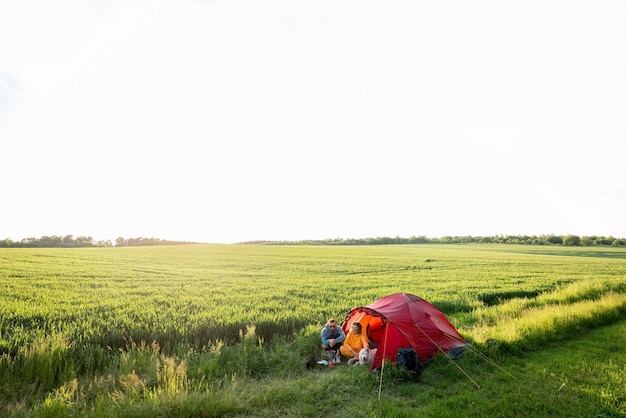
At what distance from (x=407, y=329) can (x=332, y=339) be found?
229cm

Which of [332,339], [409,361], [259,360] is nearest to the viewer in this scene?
[409,361]

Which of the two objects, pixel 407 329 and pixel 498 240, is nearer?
pixel 407 329

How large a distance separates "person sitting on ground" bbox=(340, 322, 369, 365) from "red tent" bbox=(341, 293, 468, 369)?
0.54 metres

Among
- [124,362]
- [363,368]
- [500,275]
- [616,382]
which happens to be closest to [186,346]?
[124,362]

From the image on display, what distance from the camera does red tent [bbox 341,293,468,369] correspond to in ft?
34.1

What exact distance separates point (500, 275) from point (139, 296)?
2673 centimetres

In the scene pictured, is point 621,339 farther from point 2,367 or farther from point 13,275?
point 13,275

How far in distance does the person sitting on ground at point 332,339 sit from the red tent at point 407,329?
77cm

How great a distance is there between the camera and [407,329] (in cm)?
1068

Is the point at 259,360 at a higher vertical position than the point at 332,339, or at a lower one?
lower

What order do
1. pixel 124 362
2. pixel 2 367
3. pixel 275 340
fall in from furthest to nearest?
1. pixel 275 340
2. pixel 124 362
3. pixel 2 367

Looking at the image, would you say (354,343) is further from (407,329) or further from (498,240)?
(498,240)

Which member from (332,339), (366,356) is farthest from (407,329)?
(332,339)

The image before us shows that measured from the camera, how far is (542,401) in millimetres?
7922
